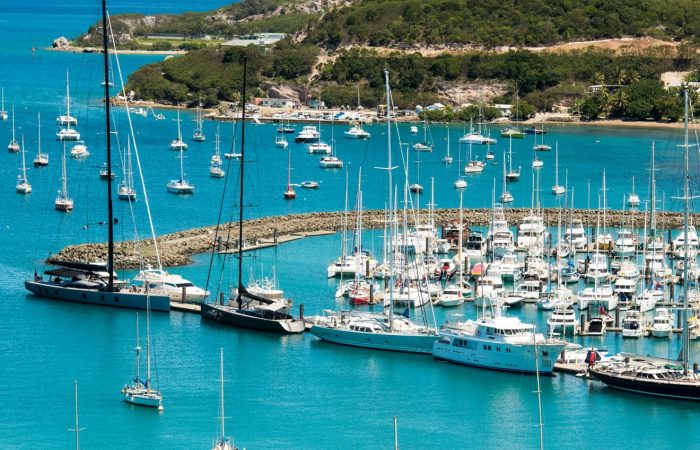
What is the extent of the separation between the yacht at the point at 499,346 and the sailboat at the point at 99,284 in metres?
12.6

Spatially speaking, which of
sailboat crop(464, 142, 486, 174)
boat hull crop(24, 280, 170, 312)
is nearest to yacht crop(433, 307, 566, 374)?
boat hull crop(24, 280, 170, 312)

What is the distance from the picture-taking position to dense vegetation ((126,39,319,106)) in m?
152

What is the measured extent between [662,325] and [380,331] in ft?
32.7

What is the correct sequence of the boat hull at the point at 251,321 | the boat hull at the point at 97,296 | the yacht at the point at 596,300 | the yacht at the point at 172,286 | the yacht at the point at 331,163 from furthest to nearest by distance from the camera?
1. the yacht at the point at 331,163
2. the yacht at the point at 172,286
3. the boat hull at the point at 97,296
4. the yacht at the point at 596,300
5. the boat hull at the point at 251,321

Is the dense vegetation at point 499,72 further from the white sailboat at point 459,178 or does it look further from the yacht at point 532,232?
the yacht at point 532,232

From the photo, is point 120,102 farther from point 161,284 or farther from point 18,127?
point 161,284

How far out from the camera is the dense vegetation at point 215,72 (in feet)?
497

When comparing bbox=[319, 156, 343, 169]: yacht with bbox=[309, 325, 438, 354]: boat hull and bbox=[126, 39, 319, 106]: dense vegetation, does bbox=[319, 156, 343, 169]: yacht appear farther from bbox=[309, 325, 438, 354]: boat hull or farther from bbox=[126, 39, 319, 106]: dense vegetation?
bbox=[309, 325, 438, 354]: boat hull

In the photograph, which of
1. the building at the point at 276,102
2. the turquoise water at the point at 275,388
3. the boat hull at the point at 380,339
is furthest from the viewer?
the building at the point at 276,102

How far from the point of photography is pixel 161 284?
63.9m

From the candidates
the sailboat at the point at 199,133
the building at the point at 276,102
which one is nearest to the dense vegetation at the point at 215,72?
the building at the point at 276,102

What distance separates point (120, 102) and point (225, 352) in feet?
293

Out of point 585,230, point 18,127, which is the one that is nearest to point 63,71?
point 18,127

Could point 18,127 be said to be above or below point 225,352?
above
